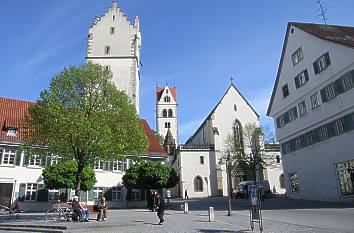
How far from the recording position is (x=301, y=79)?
3022 cm

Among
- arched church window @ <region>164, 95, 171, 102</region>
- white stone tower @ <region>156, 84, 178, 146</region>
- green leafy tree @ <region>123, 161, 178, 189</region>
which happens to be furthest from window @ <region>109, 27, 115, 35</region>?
arched church window @ <region>164, 95, 171, 102</region>

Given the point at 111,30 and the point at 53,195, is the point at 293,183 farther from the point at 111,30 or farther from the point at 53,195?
the point at 111,30

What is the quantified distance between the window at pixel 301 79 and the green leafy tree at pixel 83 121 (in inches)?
652

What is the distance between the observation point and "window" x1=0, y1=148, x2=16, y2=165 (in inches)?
1158

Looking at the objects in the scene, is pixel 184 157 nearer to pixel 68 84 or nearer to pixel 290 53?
pixel 290 53

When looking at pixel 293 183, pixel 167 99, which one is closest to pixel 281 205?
pixel 293 183

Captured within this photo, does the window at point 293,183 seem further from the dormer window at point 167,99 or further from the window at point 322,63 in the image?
→ the dormer window at point 167,99

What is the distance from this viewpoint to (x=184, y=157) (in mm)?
58688

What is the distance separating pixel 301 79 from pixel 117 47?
2823 centimetres

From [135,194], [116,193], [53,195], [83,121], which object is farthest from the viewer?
[135,194]

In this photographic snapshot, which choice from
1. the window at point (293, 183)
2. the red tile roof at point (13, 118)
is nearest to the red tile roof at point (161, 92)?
Answer: the red tile roof at point (13, 118)

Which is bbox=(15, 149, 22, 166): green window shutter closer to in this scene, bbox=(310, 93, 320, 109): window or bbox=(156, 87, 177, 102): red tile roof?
bbox=(310, 93, 320, 109): window

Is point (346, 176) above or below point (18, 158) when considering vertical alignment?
below

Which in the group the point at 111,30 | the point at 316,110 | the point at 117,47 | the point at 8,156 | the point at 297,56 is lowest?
the point at 8,156
